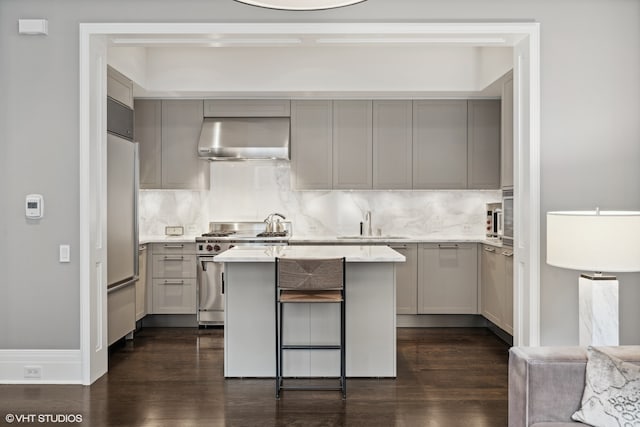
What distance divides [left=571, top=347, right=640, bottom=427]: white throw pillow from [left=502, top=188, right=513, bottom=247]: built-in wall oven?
2912 mm

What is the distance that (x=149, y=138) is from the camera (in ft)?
20.4

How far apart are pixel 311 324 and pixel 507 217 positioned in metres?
2.29

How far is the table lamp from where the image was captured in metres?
2.56

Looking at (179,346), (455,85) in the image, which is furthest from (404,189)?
(179,346)

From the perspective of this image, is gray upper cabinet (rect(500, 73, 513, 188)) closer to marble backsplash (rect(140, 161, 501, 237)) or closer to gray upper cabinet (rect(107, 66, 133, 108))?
marble backsplash (rect(140, 161, 501, 237))

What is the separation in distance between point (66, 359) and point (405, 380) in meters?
2.41

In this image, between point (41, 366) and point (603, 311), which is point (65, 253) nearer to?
point (41, 366)

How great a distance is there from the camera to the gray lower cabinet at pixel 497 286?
5.07 m

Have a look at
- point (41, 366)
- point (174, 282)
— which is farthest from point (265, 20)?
point (174, 282)

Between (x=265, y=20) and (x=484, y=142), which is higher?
(x=265, y=20)

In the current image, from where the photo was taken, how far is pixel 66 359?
13.1 feet

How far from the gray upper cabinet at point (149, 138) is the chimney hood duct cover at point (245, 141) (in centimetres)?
52

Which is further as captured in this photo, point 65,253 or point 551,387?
point 65,253

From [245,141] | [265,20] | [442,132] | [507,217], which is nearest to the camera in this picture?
[265,20]
